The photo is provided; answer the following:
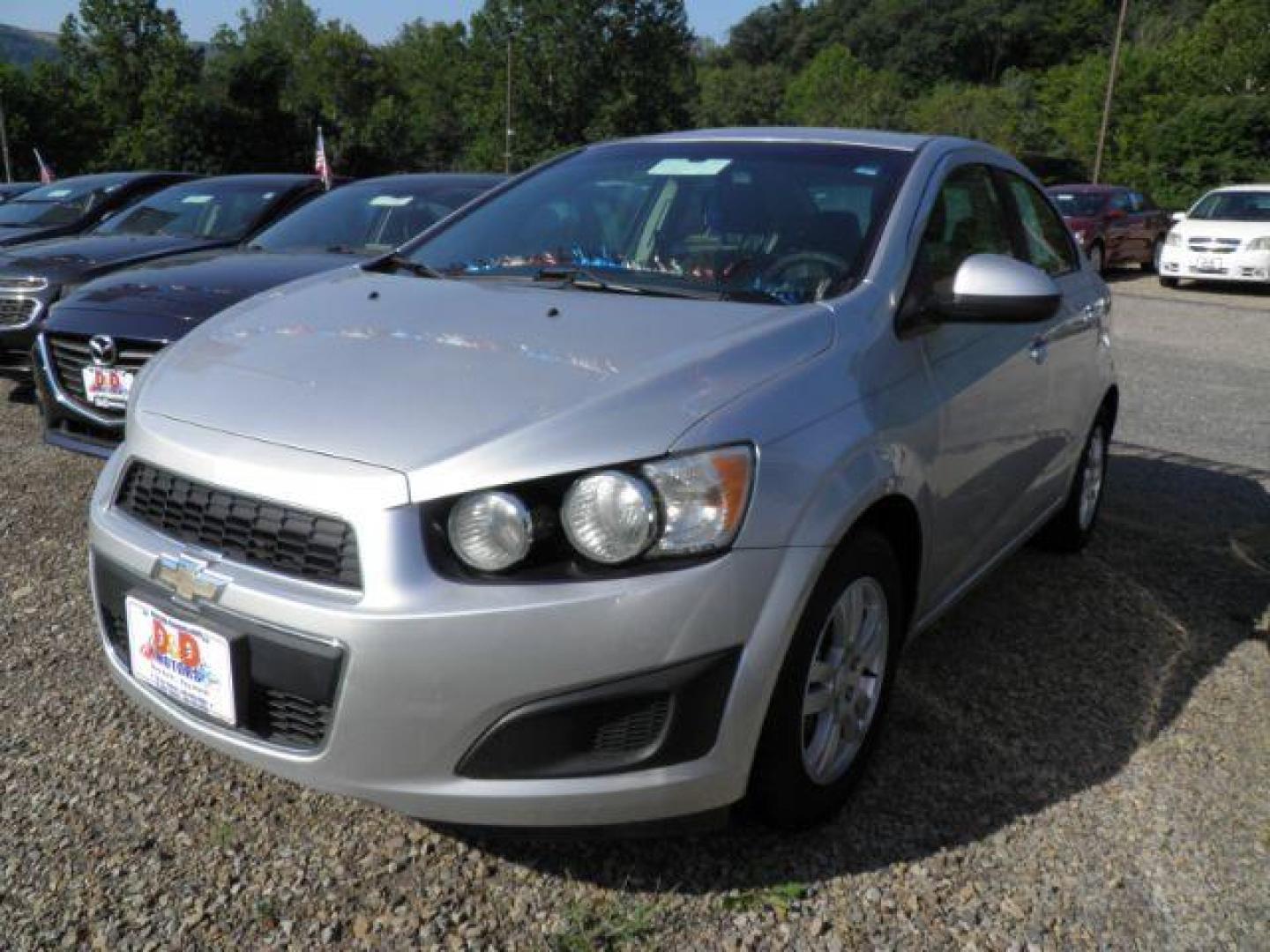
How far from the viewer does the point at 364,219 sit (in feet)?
19.0

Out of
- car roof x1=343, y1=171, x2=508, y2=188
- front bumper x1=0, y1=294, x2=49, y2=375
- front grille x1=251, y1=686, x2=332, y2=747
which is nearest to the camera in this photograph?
front grille x1=251, y1=686, x2=332, y2=747

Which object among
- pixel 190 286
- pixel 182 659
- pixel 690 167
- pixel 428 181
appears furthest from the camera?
pixel 428 181

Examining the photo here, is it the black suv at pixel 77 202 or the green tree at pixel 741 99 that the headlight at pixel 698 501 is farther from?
the green tree at pixel 741 99

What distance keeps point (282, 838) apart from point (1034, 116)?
5543 centimetres

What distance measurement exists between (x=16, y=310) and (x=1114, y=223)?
49.5 feet

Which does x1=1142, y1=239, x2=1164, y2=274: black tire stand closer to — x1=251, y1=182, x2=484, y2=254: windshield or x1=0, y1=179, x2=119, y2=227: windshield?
x1=251, y1=182, x2=484, y2=254: windshield

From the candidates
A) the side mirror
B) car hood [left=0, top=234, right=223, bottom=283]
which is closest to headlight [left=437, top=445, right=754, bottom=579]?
the side mirror

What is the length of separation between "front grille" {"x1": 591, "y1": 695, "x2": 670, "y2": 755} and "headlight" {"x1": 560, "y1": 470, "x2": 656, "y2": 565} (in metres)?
0.26

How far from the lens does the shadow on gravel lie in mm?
2303

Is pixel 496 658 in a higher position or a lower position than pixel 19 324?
higher

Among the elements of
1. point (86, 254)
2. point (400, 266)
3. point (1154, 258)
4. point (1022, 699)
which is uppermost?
point (400, 266)

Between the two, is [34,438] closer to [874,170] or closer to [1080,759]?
[874,170]

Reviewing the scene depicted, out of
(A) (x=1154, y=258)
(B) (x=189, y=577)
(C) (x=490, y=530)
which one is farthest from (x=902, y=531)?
(A) (x=1154, y=258)

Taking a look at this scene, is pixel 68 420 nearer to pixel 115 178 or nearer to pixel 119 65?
pixel 115 178
